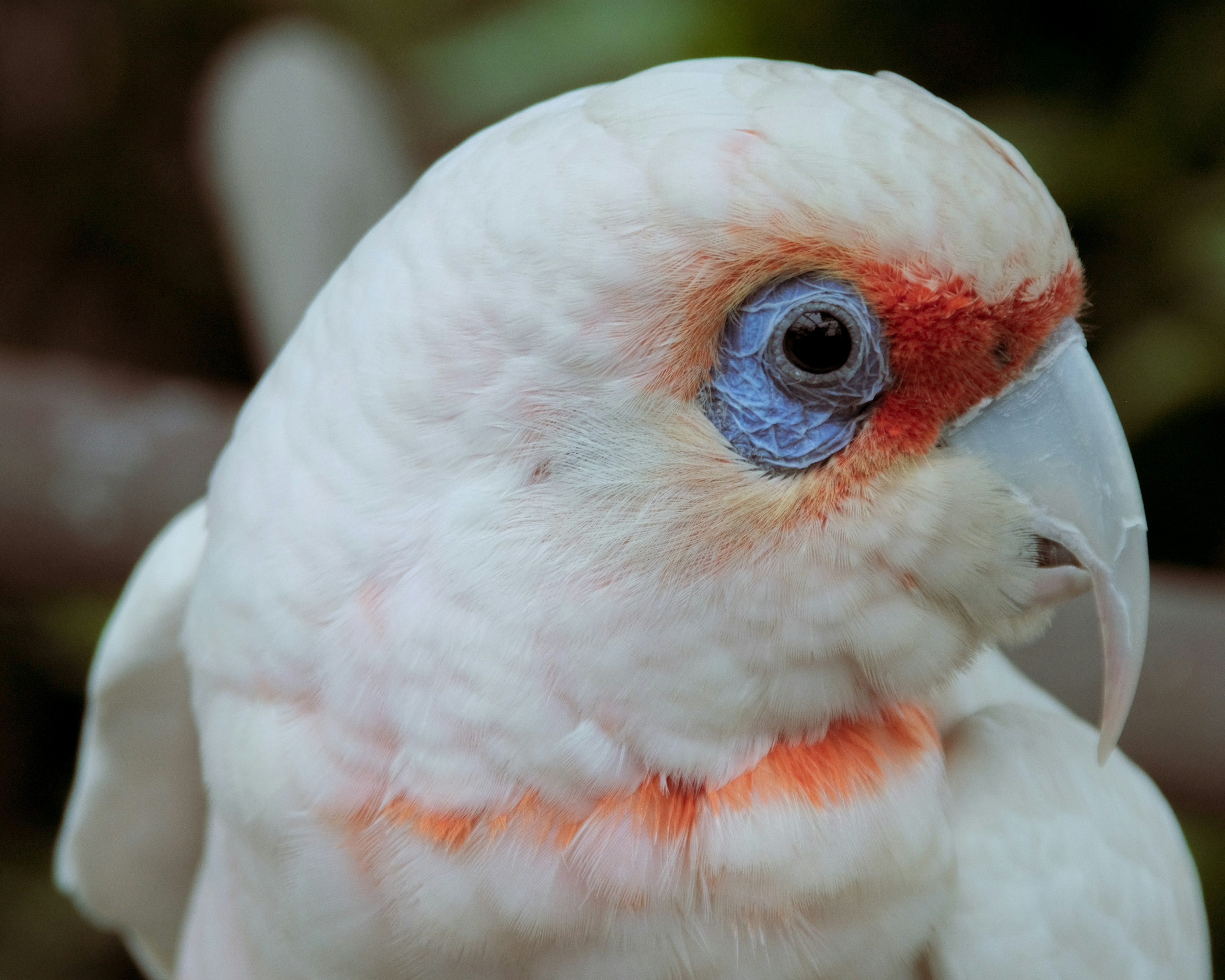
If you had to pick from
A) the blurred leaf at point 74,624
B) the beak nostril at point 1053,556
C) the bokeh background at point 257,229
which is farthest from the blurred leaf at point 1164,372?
the blurred leaf at point 74,624

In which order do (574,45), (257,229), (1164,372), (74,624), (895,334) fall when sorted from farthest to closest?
(74,624) → (574,45) → (1164,372) → (257,229) → (895,334)

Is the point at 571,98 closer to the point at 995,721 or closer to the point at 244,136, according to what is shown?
the point at 995,721

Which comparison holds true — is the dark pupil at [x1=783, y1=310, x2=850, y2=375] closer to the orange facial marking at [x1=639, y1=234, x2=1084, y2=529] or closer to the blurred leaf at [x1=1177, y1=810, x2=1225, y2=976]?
the orange facial marking at [x1=639, y1=234, x2=1084, y2=529]

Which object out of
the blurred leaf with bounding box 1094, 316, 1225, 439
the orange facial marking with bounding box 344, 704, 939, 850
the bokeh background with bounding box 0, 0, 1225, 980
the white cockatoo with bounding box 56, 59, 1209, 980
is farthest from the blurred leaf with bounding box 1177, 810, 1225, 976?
the orange facial marking with bounding box 344, 704, 939, 850

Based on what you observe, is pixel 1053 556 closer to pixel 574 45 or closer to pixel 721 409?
pixel 721 409

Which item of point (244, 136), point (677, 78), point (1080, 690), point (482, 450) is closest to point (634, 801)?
point (482, 450)

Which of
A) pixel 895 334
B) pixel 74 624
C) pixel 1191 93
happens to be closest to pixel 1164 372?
pixel 1191 93

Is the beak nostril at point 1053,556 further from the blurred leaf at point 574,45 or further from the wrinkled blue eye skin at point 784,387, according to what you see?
the blurred leaf at point 574,45
